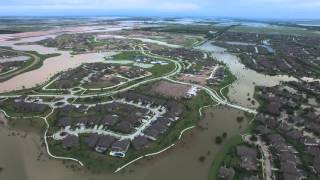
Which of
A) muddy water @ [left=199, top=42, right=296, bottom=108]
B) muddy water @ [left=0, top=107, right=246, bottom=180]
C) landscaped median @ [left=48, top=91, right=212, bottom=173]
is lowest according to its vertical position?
muddy water @ [left=0, top=107, right=246, bottom=180]

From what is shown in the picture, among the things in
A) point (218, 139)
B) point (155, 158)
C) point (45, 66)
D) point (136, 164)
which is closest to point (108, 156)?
point (136, 164)

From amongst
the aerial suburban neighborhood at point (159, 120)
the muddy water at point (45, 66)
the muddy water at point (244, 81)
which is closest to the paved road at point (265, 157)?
the aerial suburban neighborhood at point (159, 120)

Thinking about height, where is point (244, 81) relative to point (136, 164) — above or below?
above

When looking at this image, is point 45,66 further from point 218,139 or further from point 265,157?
point 265,157

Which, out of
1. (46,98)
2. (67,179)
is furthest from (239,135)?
(46,98)

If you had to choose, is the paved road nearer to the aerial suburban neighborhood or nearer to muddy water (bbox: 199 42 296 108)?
the aerial suburban neighborhood

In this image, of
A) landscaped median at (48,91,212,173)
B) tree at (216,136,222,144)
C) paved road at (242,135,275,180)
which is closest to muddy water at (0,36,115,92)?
landscaped median at (48,91,212,173)

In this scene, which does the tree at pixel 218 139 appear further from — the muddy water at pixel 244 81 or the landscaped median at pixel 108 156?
the muddy water at pixel 244 81
